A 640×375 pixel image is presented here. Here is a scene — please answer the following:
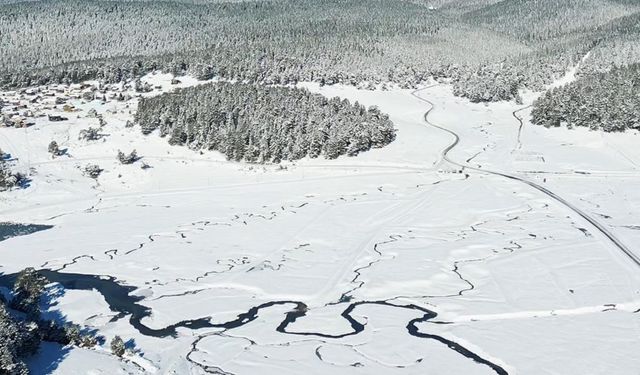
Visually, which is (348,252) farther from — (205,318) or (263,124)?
(263,124)

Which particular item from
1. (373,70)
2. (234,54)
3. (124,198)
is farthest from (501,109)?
(124,198)

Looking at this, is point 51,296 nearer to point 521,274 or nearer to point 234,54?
point 521,274

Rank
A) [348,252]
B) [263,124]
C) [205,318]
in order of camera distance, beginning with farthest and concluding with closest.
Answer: [263,124] < [348,252] < [205,318]

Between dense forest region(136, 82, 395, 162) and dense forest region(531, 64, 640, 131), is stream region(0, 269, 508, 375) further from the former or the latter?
dense forest region(531, 64, 640, 131)

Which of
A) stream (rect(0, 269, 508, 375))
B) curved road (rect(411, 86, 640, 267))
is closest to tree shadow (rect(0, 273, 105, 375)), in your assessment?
stream (rect(0, 269, 508, 375))

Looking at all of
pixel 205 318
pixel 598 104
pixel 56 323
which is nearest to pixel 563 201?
pixel 598 104
